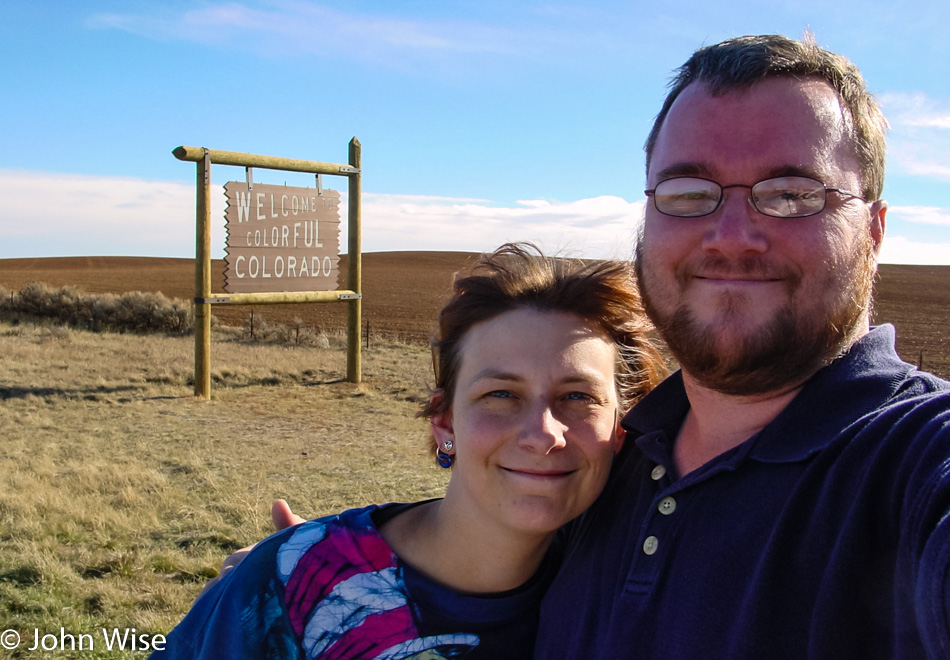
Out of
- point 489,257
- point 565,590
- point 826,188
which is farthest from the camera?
point 489,257

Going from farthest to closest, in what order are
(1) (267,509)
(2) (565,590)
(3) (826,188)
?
(1) (267,509)
(2) (565,590)
(3) (826,188)

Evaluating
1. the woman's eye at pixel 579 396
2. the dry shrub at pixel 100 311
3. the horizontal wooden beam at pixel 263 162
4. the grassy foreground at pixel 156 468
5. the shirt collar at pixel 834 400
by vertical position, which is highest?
the horizontal wooden beam at pixel 263 162

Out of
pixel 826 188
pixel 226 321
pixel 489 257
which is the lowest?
pixel 226 321

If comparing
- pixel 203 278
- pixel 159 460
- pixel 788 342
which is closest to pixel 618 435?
pixel 788 342

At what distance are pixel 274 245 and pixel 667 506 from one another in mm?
8306

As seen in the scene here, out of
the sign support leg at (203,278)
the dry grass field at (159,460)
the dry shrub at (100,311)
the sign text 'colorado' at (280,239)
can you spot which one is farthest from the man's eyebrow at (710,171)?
the dry shrub at (100,311)

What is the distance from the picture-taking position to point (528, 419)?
59.1 inches

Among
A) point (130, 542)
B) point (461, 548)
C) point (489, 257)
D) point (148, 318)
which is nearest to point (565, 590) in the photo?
point (461, 548)

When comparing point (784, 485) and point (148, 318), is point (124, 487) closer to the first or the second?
point (784, 485)

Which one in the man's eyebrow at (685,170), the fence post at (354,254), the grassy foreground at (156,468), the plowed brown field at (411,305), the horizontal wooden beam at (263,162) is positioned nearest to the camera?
the man's eyebrow at (685,170)

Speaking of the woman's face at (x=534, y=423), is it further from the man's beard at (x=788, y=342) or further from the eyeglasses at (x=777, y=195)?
the eyeglasses at (x=777, y=195)

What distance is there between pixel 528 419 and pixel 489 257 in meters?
0.51

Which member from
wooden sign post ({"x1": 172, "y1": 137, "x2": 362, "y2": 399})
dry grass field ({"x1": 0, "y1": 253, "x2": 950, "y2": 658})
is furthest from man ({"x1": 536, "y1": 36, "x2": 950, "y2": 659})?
wooden sign post ({"x1": 172, "y1": 137, "x2": 362, "y2": 399})

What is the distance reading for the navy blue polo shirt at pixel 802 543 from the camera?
970mm
